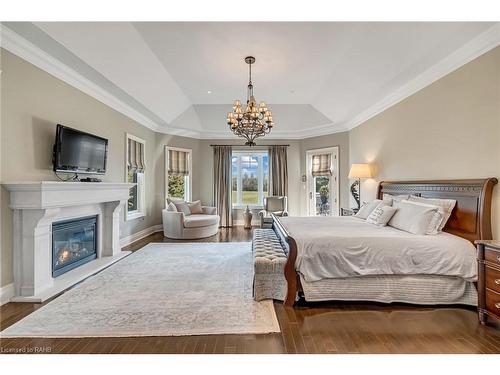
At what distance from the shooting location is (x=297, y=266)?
2877 mm

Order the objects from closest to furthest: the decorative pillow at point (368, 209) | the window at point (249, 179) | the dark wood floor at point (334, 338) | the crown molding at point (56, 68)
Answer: the dark wood floor at point (334, 338) → the crown molding at point (56, 68) → the decorative pillow at point (368, 209) → the window at point (249, 179)

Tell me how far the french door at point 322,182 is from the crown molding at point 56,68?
4.85 meters

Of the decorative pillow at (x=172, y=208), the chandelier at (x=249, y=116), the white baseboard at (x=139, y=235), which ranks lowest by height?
the white baseboard at (x=139, y=235)

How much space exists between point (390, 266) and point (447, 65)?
272cm

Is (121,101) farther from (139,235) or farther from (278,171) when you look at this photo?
(278,171)

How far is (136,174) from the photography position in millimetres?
6508

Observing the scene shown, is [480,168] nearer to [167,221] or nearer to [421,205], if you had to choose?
[421,205]

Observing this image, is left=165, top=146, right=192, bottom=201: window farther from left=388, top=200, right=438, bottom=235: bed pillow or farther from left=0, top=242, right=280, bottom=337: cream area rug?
left=388, top=200, right=438, bottom=235: bed pillow

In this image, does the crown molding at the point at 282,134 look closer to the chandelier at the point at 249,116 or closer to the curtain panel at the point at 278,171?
the curtain panel at the point at 278,171

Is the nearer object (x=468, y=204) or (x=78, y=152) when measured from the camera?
(x=468, y=204)

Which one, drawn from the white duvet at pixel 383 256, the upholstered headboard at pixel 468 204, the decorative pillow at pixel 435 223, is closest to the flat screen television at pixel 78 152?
the white duvet at pixel 383 256

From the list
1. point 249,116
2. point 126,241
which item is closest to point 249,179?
point 126,241

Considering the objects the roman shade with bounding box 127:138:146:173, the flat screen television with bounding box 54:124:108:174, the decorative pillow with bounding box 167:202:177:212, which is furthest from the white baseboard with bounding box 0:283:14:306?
the decorative pillow with bounding box 167:202:177:212

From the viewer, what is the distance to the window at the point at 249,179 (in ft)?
27.8
